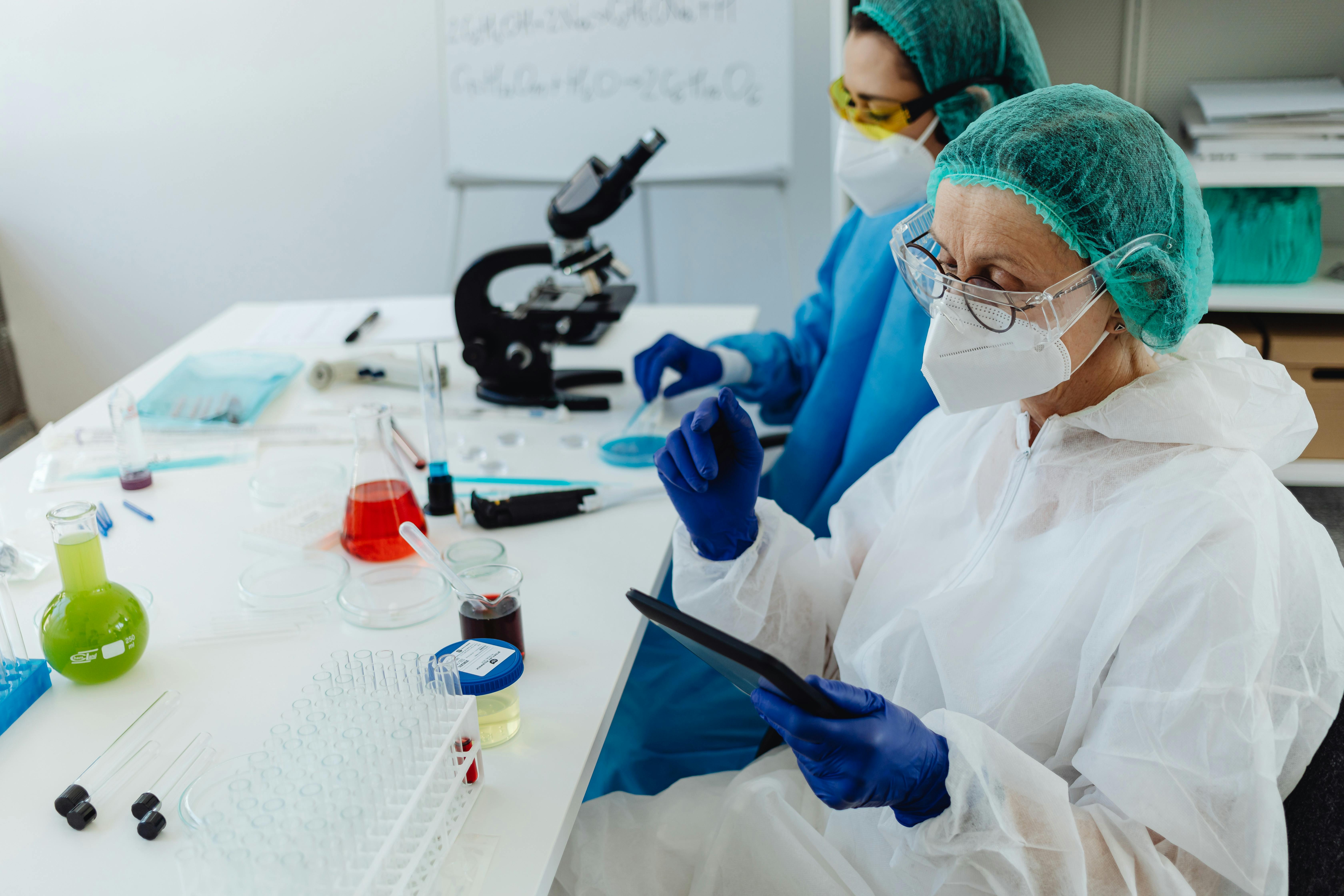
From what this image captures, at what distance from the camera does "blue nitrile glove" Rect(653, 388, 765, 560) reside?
3.74ft

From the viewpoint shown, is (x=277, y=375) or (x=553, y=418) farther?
(x=277, y=375)

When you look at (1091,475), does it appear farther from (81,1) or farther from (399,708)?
(81,1)

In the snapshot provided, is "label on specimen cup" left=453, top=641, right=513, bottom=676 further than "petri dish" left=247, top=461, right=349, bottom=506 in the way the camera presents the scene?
No

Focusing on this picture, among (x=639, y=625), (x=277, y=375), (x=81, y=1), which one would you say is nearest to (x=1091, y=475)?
(x=639, y=625)

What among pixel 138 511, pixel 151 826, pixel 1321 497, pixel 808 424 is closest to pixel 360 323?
pixel 138 511

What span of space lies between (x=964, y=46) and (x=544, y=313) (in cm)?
83

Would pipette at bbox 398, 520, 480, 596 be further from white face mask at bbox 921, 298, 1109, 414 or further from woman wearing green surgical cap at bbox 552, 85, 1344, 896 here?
white face mask at bbox 921, 298, 1109, 414

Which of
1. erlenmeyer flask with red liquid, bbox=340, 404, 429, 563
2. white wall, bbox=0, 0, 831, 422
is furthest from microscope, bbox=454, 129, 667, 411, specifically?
white wall, bbox=0, 0, 831, 422

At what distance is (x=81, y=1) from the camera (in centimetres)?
341

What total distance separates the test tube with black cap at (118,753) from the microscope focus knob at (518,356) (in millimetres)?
949

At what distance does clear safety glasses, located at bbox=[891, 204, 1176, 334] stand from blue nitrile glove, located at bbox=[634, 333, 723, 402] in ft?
2.40

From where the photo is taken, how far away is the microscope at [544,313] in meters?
1.76

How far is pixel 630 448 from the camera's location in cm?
162

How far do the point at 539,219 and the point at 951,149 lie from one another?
8.67ft
